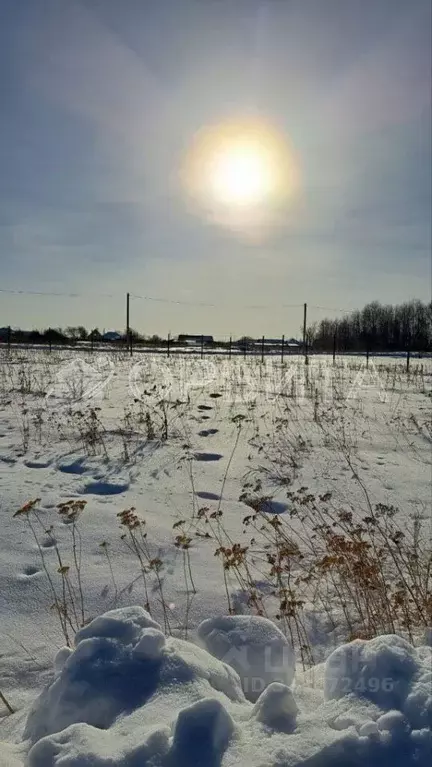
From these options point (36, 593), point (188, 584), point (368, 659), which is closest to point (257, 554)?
point (188, 584)

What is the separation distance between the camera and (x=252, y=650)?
81.6 inches

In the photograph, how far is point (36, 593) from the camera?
9.47 feet

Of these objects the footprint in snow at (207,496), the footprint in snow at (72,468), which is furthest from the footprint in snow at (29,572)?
the footprint in snow at (72,468)

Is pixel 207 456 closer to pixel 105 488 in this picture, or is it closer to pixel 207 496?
pixel 207 496

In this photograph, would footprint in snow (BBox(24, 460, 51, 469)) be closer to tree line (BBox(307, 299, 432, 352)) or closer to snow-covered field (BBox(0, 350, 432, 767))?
snow-covered field (BBox(0, 350, 432, 767))

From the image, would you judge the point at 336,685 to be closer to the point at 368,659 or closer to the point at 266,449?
the point at 368,659

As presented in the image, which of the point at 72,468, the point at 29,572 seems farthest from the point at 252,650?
the point at 72,468

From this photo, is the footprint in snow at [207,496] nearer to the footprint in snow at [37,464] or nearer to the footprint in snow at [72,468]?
the footprint in snow at [72,468]

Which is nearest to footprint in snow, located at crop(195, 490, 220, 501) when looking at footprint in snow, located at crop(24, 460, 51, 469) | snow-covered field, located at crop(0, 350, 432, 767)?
snow-covered field, located at crop(0, 350, 432, 767)

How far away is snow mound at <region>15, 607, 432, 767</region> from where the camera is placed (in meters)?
1.46

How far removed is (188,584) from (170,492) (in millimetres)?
1653

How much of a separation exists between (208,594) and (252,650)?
97cm

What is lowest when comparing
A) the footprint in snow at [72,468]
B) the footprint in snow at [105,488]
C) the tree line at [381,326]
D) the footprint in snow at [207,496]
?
the footprint in snow at [207,496]

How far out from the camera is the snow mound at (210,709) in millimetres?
1459
